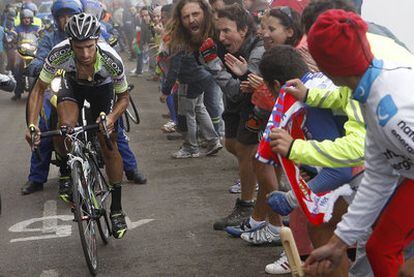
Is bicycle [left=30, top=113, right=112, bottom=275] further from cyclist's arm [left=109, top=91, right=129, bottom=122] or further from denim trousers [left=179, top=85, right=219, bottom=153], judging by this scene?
denim trousers [left=179, top=85, right=219, bottom=153]

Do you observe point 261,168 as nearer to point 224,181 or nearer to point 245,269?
point 245,269

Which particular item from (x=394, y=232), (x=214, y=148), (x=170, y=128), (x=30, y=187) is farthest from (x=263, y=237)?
(x=170, y=128)

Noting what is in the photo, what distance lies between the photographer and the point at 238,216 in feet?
20.0

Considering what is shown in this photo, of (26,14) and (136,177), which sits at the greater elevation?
(136,177)

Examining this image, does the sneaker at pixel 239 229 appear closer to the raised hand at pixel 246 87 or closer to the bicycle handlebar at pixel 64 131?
the raised hand at pixel 246 87

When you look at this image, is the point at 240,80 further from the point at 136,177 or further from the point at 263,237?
the point at 136,177

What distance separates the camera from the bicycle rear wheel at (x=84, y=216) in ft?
16.7

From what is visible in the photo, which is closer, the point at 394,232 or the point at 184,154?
the point at 394,232

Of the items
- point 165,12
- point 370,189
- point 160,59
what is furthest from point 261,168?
point 165,12

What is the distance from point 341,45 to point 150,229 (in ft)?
12.1

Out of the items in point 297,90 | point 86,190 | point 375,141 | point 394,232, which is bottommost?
point 86,190

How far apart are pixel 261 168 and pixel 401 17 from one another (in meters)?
1.82

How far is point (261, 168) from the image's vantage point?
5.45 metres

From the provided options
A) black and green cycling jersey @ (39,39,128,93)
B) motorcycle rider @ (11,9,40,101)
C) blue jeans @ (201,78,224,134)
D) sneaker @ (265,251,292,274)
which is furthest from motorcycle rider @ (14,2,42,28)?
sneaker @ (265,251,292,274)
